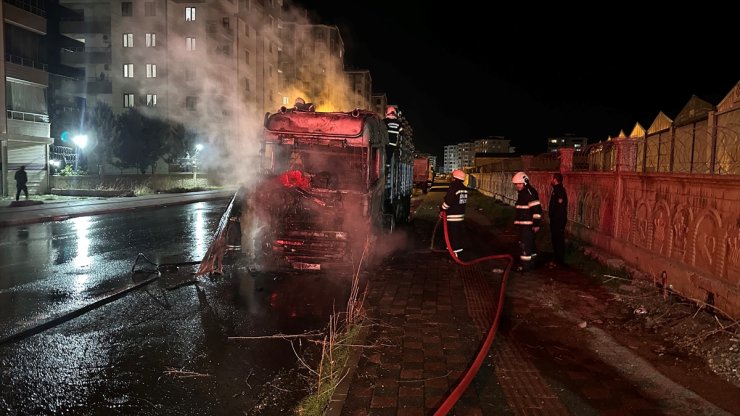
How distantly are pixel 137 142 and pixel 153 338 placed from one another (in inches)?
1446

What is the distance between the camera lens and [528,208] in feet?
27.0

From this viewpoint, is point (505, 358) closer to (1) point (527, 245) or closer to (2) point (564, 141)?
(1) point (527, 245)

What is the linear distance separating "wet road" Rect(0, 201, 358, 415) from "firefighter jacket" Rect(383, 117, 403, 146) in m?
5.03

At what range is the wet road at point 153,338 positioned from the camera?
389 cm

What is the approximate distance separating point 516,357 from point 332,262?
4.16 metres

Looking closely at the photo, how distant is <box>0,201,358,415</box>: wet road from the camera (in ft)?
12.8

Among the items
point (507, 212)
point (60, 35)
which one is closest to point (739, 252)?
point (507, 212)

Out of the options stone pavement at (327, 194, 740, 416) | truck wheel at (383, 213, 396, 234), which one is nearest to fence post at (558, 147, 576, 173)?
truck wheel at (383, 213, 396, 234)

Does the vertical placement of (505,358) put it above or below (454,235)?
below

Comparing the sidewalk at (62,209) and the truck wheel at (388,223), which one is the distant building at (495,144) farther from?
the truck wheel at (388,223)

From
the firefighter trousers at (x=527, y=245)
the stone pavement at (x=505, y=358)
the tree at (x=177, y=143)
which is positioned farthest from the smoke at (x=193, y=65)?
the stone pavement at (x=505, y=358)

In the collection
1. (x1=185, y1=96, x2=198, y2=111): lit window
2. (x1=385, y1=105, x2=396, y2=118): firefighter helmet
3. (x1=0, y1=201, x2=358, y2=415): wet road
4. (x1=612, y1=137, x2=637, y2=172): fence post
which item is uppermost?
(x1=185, y1=96, x2=198, y2=111): lit window

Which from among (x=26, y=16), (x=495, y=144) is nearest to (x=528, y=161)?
(x=26, y=16)

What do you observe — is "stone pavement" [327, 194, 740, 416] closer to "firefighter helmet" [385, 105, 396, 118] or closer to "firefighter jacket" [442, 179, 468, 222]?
"firefighter jacket" [442, 179, 468, 222]
